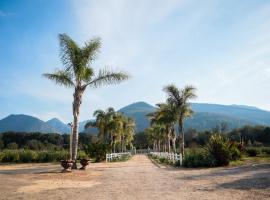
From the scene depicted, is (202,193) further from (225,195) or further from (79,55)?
(79,55)

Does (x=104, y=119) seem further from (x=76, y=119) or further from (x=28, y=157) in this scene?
(x=76, y=119)

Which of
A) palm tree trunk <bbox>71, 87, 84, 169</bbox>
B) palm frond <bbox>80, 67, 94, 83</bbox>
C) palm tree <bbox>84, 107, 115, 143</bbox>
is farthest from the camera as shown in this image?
palm tree <bbox>84, 107, 115, 143</bbox>

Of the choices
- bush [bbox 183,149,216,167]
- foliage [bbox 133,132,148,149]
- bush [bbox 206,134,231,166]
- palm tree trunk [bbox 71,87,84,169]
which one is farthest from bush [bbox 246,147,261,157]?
foliage [bbox 133,132,148,149]

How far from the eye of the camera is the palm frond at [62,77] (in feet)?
68.9

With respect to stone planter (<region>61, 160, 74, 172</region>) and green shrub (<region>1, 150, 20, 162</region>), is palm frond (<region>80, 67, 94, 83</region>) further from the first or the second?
green shrub (<region>1, 150, 20, 162</region>)

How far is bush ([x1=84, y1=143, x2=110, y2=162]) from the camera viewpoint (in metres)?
39.6

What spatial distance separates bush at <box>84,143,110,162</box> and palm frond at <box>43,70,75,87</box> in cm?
1965

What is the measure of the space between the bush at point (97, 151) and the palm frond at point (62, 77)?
1965cm

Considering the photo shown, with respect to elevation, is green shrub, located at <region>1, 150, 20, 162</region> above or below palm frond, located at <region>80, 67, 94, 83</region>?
below

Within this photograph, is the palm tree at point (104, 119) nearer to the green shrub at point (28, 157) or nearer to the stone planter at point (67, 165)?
the green shrub at point (28, 157)

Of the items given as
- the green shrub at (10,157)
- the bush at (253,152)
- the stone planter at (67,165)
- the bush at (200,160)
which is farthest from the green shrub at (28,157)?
the bush at (253,152)

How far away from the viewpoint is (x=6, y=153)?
45.9 m

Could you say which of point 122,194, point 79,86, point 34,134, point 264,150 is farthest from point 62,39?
point 34,134

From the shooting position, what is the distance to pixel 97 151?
39.7 metres
